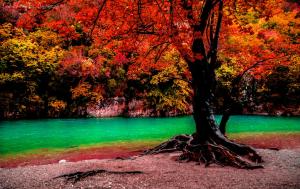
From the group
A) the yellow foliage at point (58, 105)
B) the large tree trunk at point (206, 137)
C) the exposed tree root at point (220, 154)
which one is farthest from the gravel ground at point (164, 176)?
the yellow foliage at point (58, 105)

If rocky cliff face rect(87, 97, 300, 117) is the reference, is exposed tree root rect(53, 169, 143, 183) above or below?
below

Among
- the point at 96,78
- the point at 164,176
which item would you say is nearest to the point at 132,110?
the point at 96,78

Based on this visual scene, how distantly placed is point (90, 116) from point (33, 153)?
61.8 feet

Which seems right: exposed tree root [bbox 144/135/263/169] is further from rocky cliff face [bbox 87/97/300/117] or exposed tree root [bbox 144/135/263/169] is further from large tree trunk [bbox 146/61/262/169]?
rocky cliff face [bbox 87/97/300/117]

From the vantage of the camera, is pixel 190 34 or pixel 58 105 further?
pixel 58 105

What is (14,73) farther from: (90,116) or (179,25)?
(179,25)

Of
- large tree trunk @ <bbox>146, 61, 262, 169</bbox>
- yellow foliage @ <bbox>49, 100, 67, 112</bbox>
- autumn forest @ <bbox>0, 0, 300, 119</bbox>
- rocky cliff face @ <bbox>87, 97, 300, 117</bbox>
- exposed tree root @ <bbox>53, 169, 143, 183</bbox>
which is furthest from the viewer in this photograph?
rocky cliff face @ <bbox>87, 97, 300, 117</bbox>

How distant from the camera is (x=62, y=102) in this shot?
3244 cm

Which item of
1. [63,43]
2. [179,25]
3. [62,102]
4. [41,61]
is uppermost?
[63,43]

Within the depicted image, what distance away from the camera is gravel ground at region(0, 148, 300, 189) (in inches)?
293

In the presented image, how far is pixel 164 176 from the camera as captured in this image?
8.21 meters

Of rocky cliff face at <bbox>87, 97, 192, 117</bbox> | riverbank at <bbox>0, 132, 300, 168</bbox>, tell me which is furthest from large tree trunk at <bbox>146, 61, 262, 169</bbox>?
rocky cliff face at <bbox>87, 97, 192, 117</bbox>

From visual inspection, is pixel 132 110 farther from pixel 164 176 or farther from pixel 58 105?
pixel 164 176

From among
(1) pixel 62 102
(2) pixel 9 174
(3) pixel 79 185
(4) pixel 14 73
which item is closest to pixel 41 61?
(4) pixel 14 73
